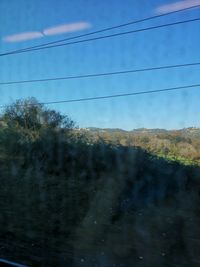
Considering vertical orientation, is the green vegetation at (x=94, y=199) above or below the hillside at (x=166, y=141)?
below

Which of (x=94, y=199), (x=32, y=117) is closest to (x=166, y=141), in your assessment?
(x=94, y=199)

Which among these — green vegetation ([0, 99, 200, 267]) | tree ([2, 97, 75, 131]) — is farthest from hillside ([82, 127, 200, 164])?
tree ([2, 97, 75, 131])

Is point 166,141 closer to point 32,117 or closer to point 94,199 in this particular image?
point 94,199

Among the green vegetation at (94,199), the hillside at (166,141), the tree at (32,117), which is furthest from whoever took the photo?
the tree at (32,117)

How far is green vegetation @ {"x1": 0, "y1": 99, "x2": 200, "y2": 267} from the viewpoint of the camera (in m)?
9.54

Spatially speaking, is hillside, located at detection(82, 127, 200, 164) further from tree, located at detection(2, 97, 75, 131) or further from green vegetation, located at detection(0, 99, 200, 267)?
tree, located at detection(2, 97, 75, 131)

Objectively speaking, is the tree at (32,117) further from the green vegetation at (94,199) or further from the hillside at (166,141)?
the hillside at (166,141)

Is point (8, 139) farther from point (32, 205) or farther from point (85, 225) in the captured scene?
point (85, 225)

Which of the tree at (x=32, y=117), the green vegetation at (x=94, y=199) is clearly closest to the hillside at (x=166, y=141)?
the green vegetation at (x=94, y=199)

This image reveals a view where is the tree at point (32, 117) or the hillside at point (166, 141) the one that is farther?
the tree at point (32, 117)

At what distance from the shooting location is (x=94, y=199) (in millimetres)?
14211

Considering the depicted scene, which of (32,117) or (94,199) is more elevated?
(32,117)

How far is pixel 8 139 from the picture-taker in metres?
24.6

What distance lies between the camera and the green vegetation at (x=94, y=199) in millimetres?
9539
